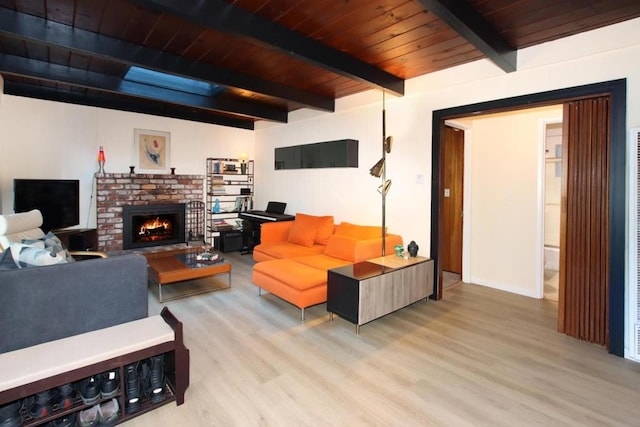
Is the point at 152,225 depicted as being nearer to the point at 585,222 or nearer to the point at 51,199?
the point at 51,199

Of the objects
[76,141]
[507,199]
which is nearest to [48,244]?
[76,141]

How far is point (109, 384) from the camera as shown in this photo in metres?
1.86

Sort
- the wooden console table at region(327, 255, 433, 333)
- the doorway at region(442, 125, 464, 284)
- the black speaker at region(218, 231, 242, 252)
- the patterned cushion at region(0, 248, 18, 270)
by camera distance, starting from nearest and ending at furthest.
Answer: the patterned cushion at region(0, 248, 18, 270)
the wooden console table at region(327, 255, 433, 333)
the doorway at region(442, 125, 464, 284)
the black speaker at region(218, 231, 242, 252)

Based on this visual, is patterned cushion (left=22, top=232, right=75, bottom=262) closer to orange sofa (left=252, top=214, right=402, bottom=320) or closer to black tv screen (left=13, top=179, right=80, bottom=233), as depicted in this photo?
orange sofa (left=252, top=214, right=402, bottom=320)

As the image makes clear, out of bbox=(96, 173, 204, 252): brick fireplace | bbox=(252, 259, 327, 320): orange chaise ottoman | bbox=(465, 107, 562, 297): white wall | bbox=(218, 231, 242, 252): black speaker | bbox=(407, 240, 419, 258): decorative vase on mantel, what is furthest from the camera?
bbox=(218, 231, 242, 252): black speaker

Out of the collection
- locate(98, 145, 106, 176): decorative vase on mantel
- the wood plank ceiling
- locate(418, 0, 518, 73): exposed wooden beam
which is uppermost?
the wood plank ceiling

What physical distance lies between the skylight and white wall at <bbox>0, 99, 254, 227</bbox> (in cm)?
151

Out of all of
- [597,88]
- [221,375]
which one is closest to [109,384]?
[221,375]

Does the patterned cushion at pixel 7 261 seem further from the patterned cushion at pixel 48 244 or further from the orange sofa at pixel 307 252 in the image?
the orange sofa at pixel 307 252

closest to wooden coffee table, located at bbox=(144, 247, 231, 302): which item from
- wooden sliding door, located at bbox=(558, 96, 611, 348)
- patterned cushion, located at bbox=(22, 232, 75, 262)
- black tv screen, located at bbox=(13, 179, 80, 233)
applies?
patterned cushion, located at bbox=(22, 232, 75, 262)

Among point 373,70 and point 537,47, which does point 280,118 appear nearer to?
point 373,70

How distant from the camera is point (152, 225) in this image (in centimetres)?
605

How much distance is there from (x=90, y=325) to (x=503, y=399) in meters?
2.62

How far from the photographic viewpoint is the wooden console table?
9.81ft
